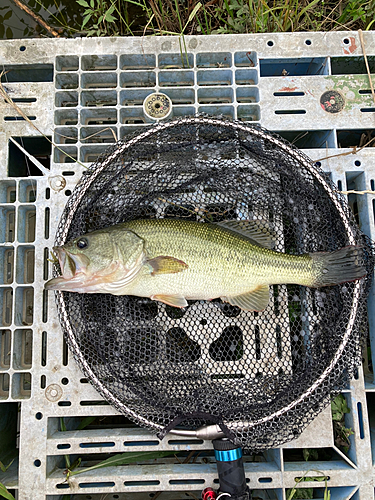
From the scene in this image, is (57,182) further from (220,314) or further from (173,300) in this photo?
(220,314)

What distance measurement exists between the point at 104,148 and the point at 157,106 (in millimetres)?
494

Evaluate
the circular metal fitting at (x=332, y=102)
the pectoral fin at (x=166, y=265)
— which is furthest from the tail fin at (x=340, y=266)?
the circular metal fitting at (x=332, y=102)

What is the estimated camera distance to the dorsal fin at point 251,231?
245 cm

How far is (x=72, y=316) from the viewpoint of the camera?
7.93 ft

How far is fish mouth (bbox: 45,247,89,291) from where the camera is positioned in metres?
→ 2.22

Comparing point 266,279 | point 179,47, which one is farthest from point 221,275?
point 179,47

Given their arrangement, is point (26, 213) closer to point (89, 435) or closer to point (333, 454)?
point (89, 435)

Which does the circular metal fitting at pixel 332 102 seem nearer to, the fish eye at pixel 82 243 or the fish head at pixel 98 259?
the fish head at pixel 98 259

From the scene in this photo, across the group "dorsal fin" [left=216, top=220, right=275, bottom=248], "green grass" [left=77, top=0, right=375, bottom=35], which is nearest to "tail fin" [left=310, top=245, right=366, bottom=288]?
"dorsal fin" [left=216, top=220, right=275, bottom=248]

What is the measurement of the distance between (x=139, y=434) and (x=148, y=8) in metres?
3.53

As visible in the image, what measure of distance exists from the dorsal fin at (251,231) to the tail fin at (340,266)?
1.03 feet

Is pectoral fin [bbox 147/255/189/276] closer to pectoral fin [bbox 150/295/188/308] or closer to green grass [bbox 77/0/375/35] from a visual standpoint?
pectoral fin [bbox 150/295/188/308]

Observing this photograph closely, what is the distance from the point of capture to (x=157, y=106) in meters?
2.71

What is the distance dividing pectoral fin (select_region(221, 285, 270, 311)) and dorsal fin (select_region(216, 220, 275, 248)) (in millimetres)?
299
